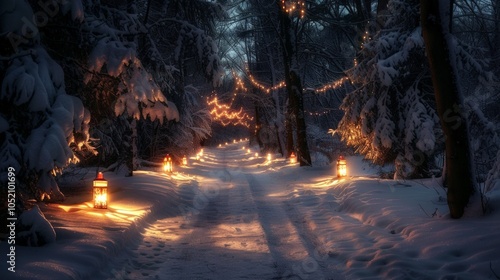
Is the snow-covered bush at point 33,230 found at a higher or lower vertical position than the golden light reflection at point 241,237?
higher

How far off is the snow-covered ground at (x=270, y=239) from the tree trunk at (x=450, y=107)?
342mm

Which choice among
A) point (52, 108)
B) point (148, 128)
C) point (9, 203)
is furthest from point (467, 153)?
point (148, 128)

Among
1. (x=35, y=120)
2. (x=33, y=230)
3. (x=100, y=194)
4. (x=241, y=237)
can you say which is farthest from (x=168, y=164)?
(x=33, y=230)

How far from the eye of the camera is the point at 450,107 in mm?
7438

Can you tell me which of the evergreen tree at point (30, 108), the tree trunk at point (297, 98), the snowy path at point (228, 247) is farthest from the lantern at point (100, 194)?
the tree trunk at point (297, 98)

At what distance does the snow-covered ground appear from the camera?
5719mm

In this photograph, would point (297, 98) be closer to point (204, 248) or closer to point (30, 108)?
point (204, 248)

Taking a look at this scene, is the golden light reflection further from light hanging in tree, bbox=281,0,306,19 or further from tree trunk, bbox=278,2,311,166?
light hanging in tree, bbox=281,0,306,19

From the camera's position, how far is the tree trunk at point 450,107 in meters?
7.27

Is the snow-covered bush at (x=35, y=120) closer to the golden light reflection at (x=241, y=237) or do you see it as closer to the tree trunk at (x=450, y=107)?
the golden light reflection at (x=241, y=237)

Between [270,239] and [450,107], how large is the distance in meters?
3.83

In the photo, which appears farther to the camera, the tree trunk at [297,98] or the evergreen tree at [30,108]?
the tree trunk at [297,98]

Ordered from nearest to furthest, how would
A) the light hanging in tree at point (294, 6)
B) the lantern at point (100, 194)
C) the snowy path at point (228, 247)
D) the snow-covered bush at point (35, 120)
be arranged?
the snowy path at point (228, 247), the snow-covered bush at point (35, 120), the lantern at point (100, 194), the light hanging in tree at point (294, 6)

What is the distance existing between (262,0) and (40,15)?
2135 centimetres
